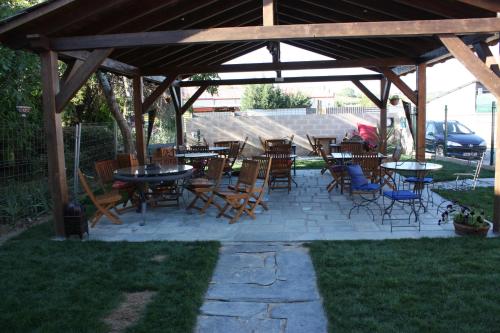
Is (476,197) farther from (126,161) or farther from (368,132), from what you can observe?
(368,132)

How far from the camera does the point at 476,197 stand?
695 cm

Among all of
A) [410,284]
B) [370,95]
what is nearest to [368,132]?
[370,95]

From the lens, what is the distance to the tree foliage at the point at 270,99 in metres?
31.3

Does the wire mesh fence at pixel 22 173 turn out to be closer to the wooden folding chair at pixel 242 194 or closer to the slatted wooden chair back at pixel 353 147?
the wooden folding chair at pixel 242 194

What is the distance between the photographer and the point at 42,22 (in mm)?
4848

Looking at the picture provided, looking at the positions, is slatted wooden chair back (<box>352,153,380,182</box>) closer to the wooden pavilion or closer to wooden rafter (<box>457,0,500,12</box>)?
the wooden pavilion

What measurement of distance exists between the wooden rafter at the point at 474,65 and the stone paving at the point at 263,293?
272 cm

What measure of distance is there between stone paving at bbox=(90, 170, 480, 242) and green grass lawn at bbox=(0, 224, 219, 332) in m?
0.46

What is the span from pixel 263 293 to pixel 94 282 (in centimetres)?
147

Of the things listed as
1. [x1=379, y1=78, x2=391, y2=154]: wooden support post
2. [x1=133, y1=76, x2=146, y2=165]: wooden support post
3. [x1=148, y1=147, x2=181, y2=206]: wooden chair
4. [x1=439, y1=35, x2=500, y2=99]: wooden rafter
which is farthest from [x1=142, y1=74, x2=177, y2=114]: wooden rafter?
[x1=439, y1=35, x2=500, y2=99]: wooden rafter

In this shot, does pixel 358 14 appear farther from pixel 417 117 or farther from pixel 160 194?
pixel 160 194

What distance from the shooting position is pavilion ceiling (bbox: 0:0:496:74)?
4.84 metres

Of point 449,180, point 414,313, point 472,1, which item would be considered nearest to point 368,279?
point 414,313

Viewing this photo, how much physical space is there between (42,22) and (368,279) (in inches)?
172
